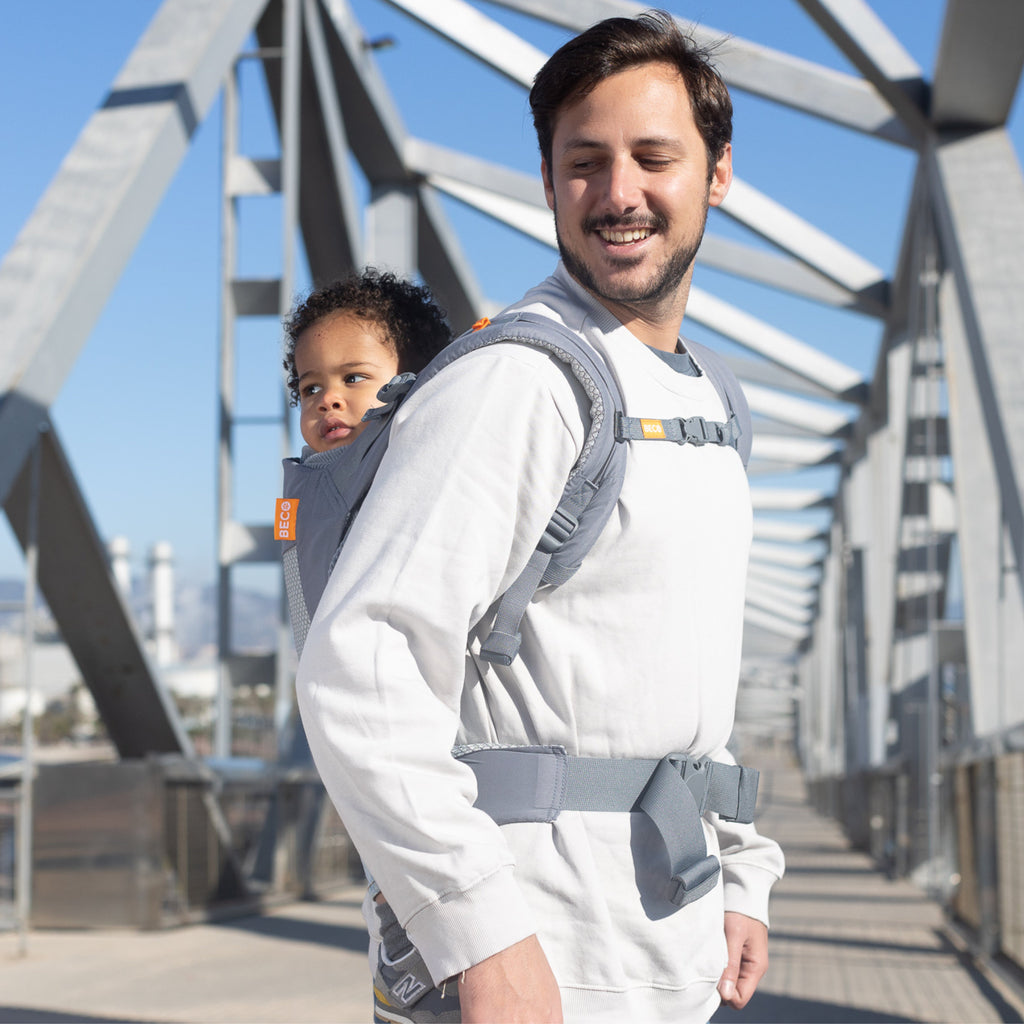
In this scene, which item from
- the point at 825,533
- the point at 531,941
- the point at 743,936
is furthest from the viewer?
the point at 825,533

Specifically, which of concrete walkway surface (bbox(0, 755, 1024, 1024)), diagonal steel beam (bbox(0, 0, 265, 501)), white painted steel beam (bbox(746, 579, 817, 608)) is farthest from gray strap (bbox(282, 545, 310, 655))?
white painted steel beam (bbox(746, 579, 817, 608))

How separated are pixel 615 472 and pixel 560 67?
21.3 inches

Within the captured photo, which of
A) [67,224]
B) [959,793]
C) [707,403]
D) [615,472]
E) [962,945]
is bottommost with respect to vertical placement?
[962,945]

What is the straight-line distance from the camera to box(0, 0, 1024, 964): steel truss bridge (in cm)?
650

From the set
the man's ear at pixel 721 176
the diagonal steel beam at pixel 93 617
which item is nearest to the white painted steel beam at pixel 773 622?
the diagonal steel beam at pixel 93 617

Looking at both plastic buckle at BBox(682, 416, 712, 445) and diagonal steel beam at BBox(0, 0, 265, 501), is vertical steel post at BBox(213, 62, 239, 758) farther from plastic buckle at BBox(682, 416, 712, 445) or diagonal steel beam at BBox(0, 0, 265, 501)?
plastic buckle at BBox(682, 416, 712, 445)

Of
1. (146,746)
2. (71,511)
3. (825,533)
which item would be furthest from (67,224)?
(825,533)

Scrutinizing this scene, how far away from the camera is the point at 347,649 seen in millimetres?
1365

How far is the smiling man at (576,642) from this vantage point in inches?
Answer: 52.9

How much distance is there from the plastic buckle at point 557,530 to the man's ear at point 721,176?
1.89ft

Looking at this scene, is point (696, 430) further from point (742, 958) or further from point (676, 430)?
point (742, 958)

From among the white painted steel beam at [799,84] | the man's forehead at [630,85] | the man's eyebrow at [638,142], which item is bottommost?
the man's eyebrow at [638,142]

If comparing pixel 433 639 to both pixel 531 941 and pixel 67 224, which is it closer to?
pixel 531 941

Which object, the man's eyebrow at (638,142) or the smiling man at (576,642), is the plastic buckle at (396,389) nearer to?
the smiling man at (576,642)
